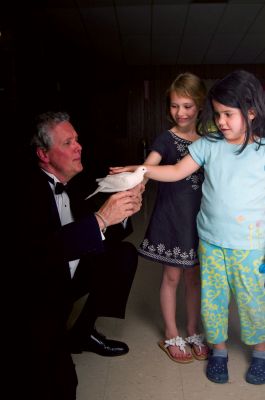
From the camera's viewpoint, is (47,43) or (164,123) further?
(164,123)

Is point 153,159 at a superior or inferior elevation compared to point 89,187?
superior

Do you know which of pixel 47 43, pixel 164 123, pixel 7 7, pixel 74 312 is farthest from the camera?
pixel 164 123

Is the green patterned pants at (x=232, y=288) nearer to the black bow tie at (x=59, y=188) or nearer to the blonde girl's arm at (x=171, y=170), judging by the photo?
the blonde girl's arm at (x=171, y=170)

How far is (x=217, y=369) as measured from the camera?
1.71 meters

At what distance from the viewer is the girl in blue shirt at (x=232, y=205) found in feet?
4.94

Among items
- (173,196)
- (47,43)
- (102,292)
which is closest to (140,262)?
Answer: (102,292)

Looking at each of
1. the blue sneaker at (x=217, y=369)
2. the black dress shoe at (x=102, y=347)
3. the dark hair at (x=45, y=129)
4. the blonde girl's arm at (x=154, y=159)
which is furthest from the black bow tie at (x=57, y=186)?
the blue sneaker at (x=217, y=369)

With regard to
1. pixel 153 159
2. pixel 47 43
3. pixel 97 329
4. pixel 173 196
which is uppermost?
pixel 47 43

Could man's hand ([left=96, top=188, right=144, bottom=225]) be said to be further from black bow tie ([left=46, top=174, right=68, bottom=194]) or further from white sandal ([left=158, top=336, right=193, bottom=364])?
white sandal ([left=158, top=336, right=193, bottom=364])

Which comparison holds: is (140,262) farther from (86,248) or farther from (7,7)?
(7,7)

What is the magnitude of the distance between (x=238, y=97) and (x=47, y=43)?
5.98 metres

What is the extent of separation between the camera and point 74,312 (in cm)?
239

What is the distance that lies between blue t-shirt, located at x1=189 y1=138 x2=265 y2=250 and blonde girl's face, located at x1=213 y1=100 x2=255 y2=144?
0.07 metres

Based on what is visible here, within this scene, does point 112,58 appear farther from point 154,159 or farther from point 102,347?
point 102,347
